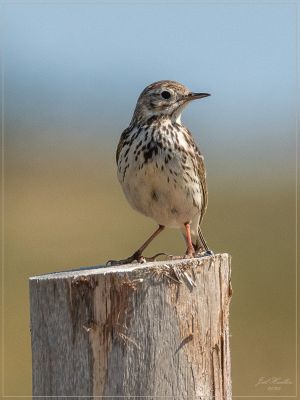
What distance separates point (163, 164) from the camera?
747 cm

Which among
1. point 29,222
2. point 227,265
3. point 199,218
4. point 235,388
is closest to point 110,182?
point 29,222

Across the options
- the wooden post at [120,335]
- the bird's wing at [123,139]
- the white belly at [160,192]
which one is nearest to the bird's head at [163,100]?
the bird's wing at [123,139]

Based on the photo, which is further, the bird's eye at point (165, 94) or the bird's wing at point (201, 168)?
the bird's eye at point (165, 94)

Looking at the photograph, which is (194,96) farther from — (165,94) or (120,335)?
(120,335)

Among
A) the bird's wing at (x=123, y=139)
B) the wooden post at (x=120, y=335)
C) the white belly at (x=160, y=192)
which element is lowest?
the wooden post at (x=120, y=335)

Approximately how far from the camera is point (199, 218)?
8289 mm

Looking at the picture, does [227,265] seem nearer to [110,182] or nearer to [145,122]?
→ [145,122]

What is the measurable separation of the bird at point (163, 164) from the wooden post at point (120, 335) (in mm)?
2073

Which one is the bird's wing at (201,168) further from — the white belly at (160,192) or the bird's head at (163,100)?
the bird's head at (163,100)

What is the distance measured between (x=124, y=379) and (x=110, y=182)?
Result: 65.7ft

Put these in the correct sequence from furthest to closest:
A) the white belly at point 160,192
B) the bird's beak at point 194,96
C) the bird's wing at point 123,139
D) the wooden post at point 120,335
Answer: the bird's beak at point 194,96 → the bird's wing at point 123,139 → the white belly at point 160,192 → the wooden post at point 120,335

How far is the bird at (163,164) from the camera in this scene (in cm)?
747

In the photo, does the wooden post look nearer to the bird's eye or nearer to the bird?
the bird

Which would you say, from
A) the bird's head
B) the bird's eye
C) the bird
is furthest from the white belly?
the bird's eye
